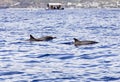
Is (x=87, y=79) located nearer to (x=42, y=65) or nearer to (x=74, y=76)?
(x=74, y=76)

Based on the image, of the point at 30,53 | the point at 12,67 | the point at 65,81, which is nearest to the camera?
the point at 65,81

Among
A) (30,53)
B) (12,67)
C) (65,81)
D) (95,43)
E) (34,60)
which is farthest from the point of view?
(95,43)

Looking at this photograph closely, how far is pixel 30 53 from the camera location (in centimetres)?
3095

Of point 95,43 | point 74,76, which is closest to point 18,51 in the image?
point 95,43

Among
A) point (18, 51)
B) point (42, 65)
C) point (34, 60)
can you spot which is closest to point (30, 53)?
point (18, 51)

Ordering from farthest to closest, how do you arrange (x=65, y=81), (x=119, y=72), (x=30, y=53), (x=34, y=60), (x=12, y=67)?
(x=30, y=53)
(x=34, y=60)
(x=12, y=67)
(x=119, y=72)
(x=65, y=81)

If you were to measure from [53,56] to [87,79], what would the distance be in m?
7.85

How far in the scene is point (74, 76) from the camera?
22.2 metres

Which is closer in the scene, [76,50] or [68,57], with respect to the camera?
[68,57]

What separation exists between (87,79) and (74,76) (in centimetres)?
81

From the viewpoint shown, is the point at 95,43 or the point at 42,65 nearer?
the point at 42,65

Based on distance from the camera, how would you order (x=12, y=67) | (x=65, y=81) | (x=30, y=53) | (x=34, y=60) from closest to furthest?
(x=65, y=81) < (x=12, y=67) < (x=34, y=60) < (x=30, y=53)

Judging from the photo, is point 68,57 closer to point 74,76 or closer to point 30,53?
point 30,53

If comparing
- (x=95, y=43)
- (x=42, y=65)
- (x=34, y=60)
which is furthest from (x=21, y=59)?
(x=95, y=43)
